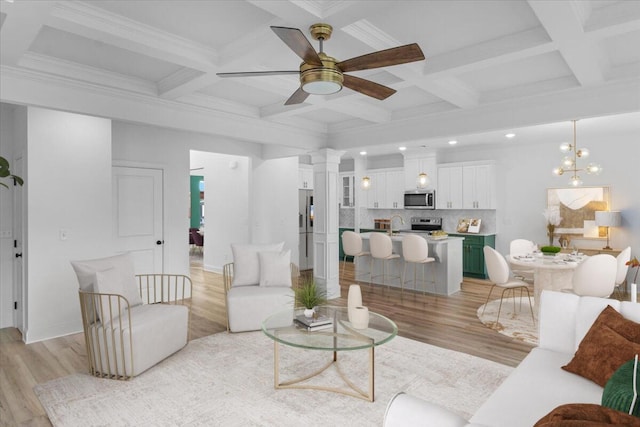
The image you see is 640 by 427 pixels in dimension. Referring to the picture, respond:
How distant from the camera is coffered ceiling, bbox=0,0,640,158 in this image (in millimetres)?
2441

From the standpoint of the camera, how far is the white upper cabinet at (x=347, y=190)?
9.84 m

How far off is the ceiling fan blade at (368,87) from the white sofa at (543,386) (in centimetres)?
176

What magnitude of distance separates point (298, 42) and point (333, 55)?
4.27 feet

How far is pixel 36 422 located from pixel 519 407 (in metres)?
2.95

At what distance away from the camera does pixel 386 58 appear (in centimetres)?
215

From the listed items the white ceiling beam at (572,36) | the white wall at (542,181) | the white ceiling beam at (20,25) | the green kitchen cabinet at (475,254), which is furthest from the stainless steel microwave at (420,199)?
the white ceiling beam at (20,25)

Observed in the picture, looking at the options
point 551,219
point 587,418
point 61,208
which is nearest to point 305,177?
point 551,219

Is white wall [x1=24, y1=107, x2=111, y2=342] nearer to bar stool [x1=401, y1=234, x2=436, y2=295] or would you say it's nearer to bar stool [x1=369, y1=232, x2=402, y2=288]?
bar stool [x1=369, y1=232, x2=402, y2=288]

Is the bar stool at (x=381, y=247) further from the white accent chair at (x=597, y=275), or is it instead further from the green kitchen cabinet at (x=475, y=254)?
the white accent chair at (x=597, y=275)

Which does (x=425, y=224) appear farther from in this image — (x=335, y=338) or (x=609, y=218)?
(x=335, y=338)

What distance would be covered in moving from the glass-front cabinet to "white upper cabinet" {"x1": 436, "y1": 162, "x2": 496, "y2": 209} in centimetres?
236

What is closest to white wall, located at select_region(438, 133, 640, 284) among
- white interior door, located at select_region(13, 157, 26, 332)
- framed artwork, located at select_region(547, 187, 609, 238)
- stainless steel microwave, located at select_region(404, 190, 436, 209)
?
framed artwork, located at select_region(547, 187, 609, 238)

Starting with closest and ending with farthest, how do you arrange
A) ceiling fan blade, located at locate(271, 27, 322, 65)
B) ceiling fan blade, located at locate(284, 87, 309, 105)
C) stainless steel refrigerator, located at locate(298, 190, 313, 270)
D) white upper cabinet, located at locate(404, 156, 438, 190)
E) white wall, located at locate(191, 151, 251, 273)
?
1. ceiling fan blade, located at locate(271, 27, 322, 65)
2. ceiling fan blade, located at locate(284, 87, 309, 105)
3. white wall, located at locate(191, 151, 251, 273)
4. white upper cabinet, located at locate(404, 156, 438, 190)
5. stainless steel refrigerator, located at locate(298, 190, 313, 270)

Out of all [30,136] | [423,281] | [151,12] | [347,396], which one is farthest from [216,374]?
[423,281]
